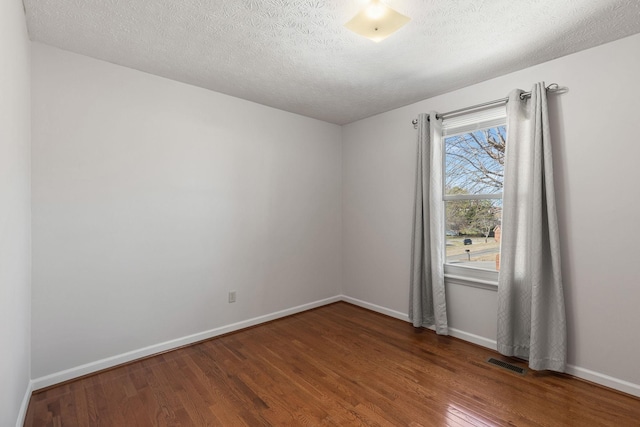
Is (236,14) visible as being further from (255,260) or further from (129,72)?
(255,260)

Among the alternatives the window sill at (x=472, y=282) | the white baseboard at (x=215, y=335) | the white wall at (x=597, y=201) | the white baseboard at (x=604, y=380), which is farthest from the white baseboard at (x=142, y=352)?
the white baseboard at (x=604, y=380)

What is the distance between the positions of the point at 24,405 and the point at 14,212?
4.21 feet

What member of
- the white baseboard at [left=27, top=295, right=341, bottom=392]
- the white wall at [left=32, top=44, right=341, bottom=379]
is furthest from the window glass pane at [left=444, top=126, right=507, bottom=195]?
the white baseboard at [left=27, top=295, right=341, bottom=392]

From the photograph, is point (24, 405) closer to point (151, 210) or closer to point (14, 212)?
point (14, 212)

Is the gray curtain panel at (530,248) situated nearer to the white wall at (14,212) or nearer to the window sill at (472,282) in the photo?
the window sill at (472,282)

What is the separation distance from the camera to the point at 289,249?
375 centimetres

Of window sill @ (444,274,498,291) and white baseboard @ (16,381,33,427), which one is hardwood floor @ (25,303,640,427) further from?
window sill @ (444,274,498,291)

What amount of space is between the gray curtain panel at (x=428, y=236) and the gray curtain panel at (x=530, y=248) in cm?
60

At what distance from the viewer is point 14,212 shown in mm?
1589

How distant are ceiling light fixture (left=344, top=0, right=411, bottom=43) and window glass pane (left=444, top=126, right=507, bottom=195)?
173 cm

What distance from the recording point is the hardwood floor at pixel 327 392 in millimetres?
1891

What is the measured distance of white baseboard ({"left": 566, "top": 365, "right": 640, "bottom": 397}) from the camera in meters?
2.11

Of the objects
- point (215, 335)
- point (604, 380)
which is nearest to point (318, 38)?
point (215, 335)

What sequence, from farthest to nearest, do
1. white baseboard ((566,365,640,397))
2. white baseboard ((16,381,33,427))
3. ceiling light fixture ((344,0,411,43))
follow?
white baseboard ((566,365,640,397))
white baseboard ((16,381,33,427))
ceiling light fixture ((344,0,411,43))
